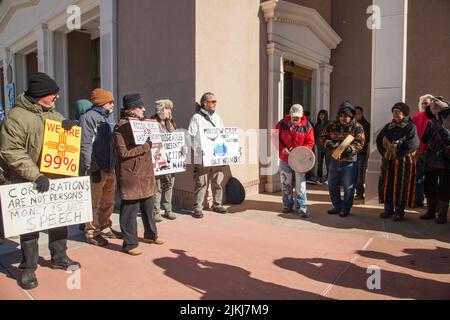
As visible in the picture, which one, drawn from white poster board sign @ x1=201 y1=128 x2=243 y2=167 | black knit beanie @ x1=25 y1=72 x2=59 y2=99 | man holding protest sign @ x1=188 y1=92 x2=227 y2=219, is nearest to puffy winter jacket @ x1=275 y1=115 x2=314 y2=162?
white poster board sign @ x1=201 y1=128 x2=243 y2=167

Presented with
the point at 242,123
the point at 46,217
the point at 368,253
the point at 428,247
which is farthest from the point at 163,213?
the point at 428,247

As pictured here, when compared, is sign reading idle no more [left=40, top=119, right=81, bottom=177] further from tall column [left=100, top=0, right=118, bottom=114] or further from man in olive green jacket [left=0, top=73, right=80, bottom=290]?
tall column [left=100, top=0, right=118, bottom=114]

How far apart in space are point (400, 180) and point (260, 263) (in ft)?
9.87

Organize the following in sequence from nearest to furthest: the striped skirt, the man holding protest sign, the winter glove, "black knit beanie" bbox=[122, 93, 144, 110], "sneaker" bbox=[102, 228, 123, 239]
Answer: "black knit beanie" bbox=[122, 93, 144, 110] < the winter glove < "sneaker" bbox=[102, 228, 123, 239] < the striped skirt < the man holding protest sign

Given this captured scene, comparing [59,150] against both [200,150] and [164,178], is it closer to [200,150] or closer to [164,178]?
[164,178]

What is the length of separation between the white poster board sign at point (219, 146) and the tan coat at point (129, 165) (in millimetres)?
1788

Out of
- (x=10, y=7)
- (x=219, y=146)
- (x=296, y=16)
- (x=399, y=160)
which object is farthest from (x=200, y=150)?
(x=10, y=7)

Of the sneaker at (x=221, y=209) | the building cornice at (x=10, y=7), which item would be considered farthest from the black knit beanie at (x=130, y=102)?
the building cornice at (x=10, y=7)

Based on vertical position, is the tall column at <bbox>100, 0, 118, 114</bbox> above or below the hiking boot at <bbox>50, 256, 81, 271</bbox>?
above

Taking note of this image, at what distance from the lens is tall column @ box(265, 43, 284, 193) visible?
27.2 ft

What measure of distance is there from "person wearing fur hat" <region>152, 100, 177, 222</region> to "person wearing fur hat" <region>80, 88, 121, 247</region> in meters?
1.07

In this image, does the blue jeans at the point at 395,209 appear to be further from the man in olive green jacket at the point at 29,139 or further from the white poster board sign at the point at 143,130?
the man in olive green jacket at the point at 29,139
